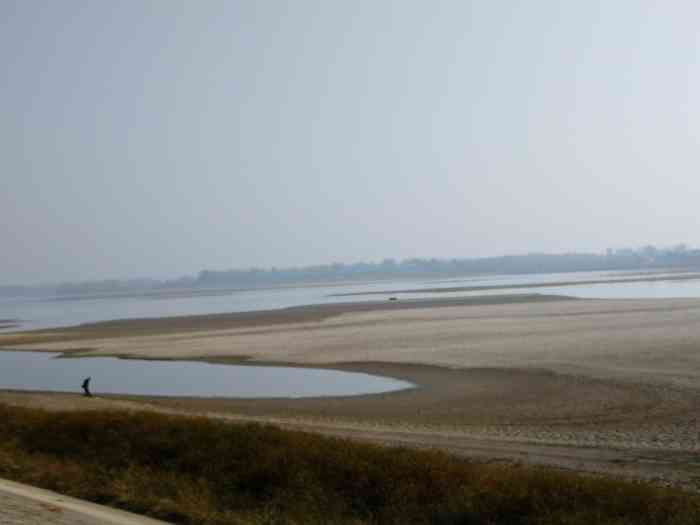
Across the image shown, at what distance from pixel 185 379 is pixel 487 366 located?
39.9 feet

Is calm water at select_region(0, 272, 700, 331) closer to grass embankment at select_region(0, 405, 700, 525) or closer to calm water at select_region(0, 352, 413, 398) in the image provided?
calm water at select_region(0, 352, 413, 398)

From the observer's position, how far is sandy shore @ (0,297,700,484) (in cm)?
1814

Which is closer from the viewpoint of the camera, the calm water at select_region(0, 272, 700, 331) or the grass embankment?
the grass embankment

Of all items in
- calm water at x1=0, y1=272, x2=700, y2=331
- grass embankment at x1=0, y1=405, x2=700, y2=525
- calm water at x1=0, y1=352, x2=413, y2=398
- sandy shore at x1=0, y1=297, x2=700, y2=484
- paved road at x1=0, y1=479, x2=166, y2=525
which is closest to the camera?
grass embankment at x1=0, y1=405, x2=700, y2=525

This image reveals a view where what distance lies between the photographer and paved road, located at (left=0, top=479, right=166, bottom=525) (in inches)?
406

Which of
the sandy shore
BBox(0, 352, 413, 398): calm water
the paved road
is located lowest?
BBox(0, 352, 413, 398): calm water

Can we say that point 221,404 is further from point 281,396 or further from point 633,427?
point 633,427

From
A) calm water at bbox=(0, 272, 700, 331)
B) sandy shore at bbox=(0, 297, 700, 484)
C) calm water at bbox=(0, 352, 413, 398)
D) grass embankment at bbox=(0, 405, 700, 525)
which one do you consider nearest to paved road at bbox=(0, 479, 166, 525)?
grass embankment at bbox=(0, 405, 700, 525)

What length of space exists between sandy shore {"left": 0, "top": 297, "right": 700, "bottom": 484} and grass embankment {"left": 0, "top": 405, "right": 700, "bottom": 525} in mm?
3261

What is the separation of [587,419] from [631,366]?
366 inches

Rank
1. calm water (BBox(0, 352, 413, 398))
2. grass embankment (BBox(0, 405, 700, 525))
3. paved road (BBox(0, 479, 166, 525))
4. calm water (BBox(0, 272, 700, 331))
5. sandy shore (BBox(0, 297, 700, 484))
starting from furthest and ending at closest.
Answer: calm water (BBox(0, 272, 700, 331)) < calm water (BBox(0, 352, 413, 398)) < sandy shore (BBox(0, 297, 700, 484)) < paved road (BBox(0, 479, 166, 525)) < grass embankment (BBox(0, 405, 700, 525))

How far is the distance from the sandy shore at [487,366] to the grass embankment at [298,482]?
10.7 feet

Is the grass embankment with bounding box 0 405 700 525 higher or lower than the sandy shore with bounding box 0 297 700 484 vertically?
higher

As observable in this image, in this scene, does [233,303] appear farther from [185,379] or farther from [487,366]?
[487,366]
